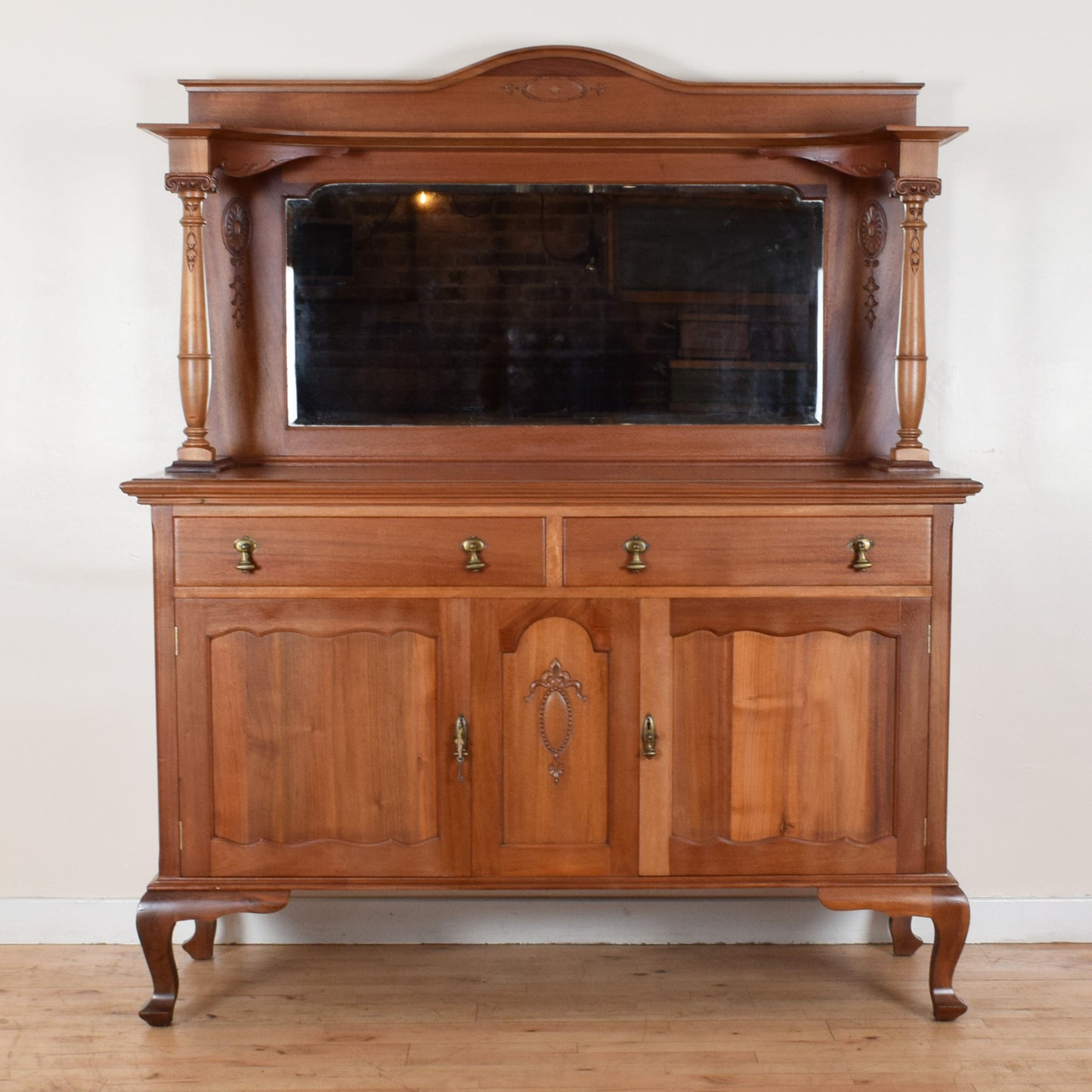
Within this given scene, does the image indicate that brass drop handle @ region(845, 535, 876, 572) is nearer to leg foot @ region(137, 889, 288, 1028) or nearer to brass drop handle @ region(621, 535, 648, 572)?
brass drop handle @ region(621, 535, 648, 572)

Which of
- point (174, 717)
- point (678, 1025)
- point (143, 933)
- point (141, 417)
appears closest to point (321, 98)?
point (141, 417)

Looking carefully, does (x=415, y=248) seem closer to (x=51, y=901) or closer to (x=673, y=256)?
(x=673, y=256)

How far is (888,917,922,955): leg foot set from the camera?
2.92 m

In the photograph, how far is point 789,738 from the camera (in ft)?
8.27

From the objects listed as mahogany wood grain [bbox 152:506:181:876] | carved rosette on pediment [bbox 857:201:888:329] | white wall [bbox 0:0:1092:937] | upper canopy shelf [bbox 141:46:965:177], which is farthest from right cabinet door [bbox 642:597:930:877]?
upper canopy shelf [bbox 141:46:965:177]

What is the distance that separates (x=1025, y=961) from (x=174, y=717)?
1982 millimetres

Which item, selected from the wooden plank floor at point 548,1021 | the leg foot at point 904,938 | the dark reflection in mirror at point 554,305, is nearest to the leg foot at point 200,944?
the wooden plank floor at point 548,1021

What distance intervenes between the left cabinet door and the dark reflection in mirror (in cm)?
59

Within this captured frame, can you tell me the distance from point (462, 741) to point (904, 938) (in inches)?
47.0

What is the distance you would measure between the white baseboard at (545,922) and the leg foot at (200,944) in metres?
0.08

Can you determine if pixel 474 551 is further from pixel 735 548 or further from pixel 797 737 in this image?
pixel 797 737

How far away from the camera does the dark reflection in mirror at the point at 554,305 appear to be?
2.85 meters

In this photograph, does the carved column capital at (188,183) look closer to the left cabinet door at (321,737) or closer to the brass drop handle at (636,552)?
the left cabinet door at (321,737)

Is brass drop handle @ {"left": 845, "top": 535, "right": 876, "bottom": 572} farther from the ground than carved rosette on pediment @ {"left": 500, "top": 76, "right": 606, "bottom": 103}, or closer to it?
closer to it
